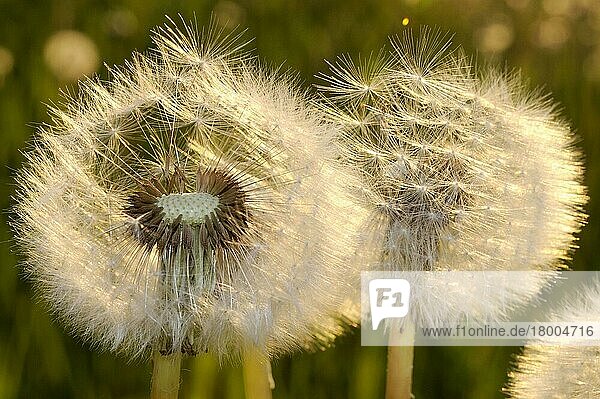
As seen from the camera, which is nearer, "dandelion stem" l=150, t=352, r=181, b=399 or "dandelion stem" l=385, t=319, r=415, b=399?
"dandelion stem" l=150, t=352, r=181, b=399

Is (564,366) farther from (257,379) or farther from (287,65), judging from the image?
(287,65)

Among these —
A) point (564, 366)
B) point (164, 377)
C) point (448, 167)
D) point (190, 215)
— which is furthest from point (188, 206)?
point (564, 366)

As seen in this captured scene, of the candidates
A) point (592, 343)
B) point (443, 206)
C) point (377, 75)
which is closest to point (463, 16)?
point (377, 75)

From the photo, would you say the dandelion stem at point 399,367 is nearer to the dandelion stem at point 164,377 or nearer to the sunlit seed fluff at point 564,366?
the sunlit seed fluff at point 564,366

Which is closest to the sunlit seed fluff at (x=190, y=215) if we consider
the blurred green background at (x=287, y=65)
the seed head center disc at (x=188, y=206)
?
the seed head center disc at (x=188, y=206)

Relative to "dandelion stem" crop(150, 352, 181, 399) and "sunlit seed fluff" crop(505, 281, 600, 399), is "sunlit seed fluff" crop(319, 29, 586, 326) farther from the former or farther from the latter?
"dandelion stem" crop(150, 352, 181, 399)

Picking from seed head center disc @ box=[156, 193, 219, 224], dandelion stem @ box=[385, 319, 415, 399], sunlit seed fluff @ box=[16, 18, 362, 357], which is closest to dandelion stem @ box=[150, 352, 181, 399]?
sunlit seed fluff @ box=[16, 18, 362, 357]
